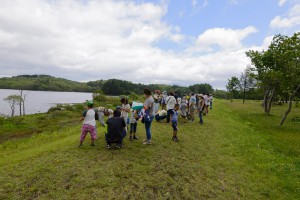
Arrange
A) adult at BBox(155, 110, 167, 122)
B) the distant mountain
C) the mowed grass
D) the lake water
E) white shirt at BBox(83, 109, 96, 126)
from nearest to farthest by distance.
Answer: the mowed grass
white shirt at BBox(83, 109, 96, 126)
adult at BBox(155, 110, 167, 122)
the lake water
the distant mountain

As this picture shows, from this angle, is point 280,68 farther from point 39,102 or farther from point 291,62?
point 39,102

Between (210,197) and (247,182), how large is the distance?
79.9 inches

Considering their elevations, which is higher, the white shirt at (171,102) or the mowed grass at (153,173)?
the white shirt at (171,102)

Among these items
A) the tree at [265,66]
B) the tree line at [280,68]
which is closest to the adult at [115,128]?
the tree line at [280,68]

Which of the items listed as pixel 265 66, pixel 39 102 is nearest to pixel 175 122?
pixel 265 66

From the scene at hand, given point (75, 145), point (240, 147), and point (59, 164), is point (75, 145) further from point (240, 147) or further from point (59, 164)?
Result: point (240, 147)

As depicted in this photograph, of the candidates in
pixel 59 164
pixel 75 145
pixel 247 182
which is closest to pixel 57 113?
pixel 75 145

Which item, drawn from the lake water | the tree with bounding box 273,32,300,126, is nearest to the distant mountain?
the lake water

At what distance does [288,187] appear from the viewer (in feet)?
24.8

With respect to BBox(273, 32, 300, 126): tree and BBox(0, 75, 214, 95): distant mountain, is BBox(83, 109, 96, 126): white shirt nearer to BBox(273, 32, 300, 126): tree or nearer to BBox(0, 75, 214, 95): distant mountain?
BBox(273, 32, 300, 126): tree

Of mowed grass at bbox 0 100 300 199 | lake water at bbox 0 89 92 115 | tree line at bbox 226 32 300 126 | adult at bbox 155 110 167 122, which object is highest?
tree line at bbox 226 32 300 126

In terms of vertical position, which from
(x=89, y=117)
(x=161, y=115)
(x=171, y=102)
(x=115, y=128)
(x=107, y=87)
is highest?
(x=107, y=87)

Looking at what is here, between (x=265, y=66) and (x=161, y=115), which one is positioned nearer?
(x=161, y=115)

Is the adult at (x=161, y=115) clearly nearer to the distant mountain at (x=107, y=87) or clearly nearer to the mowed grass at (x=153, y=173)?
the mowed grass at (x=153, y=173)
